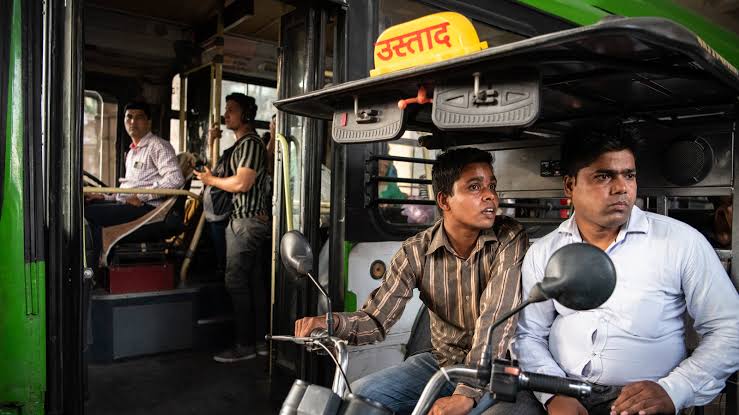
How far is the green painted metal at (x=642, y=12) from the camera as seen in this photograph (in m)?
3.50

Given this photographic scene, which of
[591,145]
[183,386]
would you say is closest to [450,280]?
[591,145]

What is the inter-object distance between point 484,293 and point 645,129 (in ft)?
2.56

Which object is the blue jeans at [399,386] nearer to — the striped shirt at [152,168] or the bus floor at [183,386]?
the bus floor at [183,386]

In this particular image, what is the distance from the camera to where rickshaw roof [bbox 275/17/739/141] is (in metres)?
1.20

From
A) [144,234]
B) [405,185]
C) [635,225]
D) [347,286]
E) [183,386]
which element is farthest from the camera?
[144,234]

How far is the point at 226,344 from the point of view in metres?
4.22

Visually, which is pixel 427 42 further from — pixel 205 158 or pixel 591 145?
pixel 205 158

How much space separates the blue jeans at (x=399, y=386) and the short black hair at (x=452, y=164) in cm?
66

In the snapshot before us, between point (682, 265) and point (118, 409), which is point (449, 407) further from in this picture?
point (118, 409)

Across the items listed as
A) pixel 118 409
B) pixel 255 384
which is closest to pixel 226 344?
pixel 255 384

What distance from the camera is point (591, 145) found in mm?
1829

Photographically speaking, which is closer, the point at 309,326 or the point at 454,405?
the point at 454,405

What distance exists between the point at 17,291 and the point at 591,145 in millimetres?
2008

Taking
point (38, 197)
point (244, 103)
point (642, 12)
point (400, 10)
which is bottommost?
point (38, 197)
